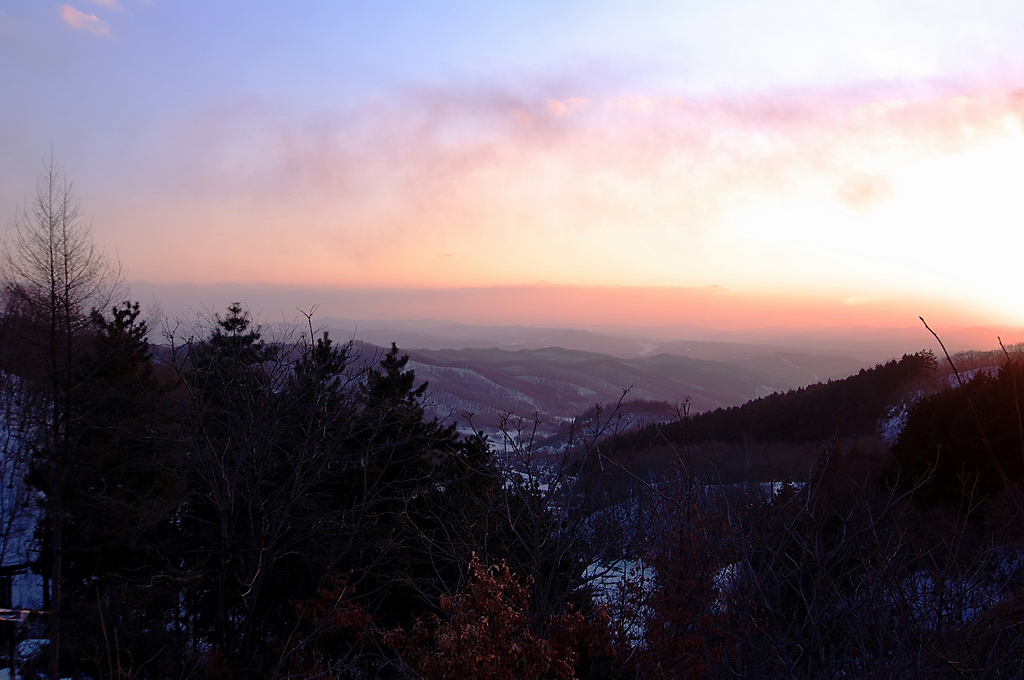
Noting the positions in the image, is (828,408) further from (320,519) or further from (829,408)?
(320,519)

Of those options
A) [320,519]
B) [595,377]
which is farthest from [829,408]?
[595,377]

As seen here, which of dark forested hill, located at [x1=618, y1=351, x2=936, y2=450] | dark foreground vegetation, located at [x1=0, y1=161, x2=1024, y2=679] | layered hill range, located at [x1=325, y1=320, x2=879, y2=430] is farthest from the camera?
layered hill range, located at [x1=325, y1=320, x2=879, y2=430]

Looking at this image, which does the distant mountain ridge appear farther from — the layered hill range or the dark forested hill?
the dark forested hill

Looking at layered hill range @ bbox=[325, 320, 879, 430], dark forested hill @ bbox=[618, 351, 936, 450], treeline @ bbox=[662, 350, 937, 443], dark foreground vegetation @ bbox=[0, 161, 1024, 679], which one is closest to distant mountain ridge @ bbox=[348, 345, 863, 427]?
layered hill range @ bbox=[325, 320, 879, 430]

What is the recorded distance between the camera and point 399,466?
16609 mm

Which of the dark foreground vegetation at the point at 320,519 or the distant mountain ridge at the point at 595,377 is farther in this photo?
the distant mountain ridge at the point at 595,377

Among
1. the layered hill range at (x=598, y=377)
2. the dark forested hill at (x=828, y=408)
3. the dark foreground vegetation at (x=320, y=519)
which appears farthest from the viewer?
the layered hill range at (x=598, y=377)

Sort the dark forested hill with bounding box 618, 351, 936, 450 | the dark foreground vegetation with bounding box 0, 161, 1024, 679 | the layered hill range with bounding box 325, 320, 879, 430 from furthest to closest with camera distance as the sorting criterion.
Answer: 1. the layered hill range with bounding box 325, 320, 879, 430
2. the dark forested hill with bounding box 618, 351, 936, 450
3. the dark foreground vegetation with bounding box 0, 161, 1024, 679

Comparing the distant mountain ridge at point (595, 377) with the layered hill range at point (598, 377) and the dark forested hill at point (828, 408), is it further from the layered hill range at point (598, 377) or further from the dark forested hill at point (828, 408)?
the dark forested hill at point (828, 408)

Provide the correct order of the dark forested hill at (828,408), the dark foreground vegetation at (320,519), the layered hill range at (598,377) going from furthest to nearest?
the layered hill range at (598,377) → the dark forested hill at (828,408) → the dark foreground vegetation at (320,519)

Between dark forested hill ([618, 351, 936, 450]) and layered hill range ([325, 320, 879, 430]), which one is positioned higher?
dark forested hill ([618, 351, 936, 450])

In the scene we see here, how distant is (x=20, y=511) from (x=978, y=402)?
29.5 metres

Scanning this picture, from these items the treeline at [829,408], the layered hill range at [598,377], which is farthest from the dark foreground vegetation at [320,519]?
the layered hill range at [598,377]

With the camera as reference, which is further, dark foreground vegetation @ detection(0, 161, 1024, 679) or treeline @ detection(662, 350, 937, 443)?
treeline @ detection(662, 350, 937, 443)
